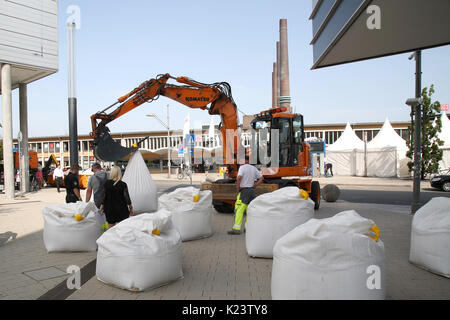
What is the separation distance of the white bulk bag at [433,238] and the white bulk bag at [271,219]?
1585 mm

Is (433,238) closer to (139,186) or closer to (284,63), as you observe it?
(139,186)

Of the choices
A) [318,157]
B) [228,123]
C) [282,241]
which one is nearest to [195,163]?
[318,157]

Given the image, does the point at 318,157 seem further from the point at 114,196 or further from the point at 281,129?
the point at 114,196

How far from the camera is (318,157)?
33344 millimetres

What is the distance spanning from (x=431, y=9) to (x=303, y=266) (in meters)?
6.36

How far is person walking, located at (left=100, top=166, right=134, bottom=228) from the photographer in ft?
19.8

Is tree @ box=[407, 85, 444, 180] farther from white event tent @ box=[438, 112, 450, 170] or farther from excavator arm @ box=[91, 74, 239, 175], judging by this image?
excavator arm @ box=[91, 74, 239, 175]

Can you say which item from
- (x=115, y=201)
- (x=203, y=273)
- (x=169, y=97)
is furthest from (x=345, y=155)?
(x=203, y=273)

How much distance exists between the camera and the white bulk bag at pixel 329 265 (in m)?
3.08

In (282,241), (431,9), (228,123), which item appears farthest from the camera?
(228,123)

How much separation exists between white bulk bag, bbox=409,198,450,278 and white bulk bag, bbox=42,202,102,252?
5.24 meters

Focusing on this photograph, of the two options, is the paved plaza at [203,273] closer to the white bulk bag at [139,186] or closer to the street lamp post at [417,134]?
the street lamp post at [417,134]

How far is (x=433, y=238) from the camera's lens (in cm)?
469

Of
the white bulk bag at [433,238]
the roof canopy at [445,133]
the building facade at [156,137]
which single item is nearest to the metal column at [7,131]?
the white bulk bag at [433,238]
